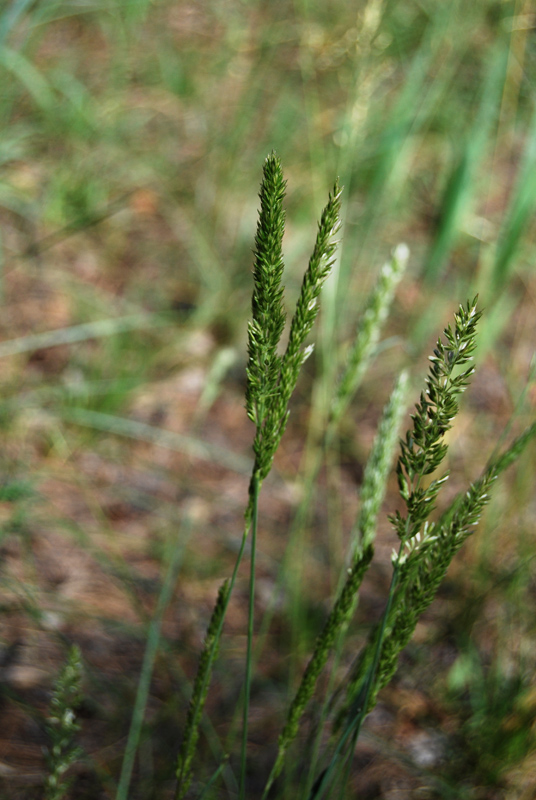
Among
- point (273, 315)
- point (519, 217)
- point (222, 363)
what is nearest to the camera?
point (273, 315)

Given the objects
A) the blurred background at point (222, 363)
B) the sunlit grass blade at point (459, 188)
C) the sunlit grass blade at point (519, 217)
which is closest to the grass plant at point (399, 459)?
the blurred background at point (222, 363)

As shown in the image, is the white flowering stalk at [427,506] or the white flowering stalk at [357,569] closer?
the white flowering stalk at [427,506]

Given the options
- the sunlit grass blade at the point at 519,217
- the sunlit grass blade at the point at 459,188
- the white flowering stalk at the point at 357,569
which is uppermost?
the sunlit grass blade at the point at 459,188

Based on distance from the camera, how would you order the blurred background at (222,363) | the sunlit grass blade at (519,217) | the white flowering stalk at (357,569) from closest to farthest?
the white flowering stalk at (357,569) < the sunlit grass blade at (519,217) < the blurred background at (222,363)

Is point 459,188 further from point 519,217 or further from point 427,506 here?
point 427,506

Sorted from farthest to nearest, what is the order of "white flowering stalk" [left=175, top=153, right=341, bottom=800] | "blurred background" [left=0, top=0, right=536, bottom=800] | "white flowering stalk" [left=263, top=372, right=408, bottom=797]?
"blurred background" [left=0, top=0, right=536, bottom=800]
"white flowering stalk" [left=263, top=372, right=408, bottom=797]
"white flowering stalk" [left=175, top=153, right=341, bottom=800]

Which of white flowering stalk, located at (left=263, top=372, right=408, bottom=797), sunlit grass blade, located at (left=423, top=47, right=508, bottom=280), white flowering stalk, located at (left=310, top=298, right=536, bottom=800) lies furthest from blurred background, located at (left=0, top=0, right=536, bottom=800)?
white flowering stalk, located at (left=310, top=298, right=536, bottom=800)

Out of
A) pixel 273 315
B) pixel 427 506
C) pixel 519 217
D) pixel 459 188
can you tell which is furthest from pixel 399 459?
pixel 459 188

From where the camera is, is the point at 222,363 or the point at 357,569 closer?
the point at 357,569

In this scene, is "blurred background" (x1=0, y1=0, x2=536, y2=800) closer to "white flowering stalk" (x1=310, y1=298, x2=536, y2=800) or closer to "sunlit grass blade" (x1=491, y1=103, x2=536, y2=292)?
"sunlit grass blade" (x1=491, y1=103, x2=536, y2=292)

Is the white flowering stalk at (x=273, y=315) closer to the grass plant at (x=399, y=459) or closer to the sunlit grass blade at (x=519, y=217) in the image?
the grass plant at (x=399, y=459)
